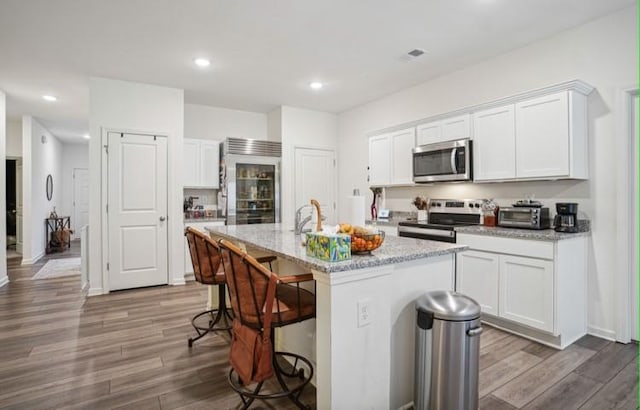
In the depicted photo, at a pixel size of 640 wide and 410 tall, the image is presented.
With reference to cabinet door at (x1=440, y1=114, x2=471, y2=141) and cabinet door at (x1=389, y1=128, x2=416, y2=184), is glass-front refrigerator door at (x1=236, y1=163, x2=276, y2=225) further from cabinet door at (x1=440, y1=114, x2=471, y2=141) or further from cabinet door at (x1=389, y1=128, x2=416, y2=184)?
cabinet door at (x1=440, y1=114, x2=471, y2=141)

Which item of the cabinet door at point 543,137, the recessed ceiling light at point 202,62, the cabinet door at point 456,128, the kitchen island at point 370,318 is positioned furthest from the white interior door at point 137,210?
the cabinet door at point 543,137

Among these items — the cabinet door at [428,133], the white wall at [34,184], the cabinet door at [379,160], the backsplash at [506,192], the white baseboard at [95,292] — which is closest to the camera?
the backsplash at [506,192]

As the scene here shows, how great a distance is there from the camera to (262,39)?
3.35 metres

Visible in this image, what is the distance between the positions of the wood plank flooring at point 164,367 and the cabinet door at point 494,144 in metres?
1.56

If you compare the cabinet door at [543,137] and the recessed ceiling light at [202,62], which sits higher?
the recessed ceiling light at [202,62]

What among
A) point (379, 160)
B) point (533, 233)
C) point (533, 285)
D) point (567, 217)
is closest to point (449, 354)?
point (533, 285)

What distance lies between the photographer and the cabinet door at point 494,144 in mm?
3312

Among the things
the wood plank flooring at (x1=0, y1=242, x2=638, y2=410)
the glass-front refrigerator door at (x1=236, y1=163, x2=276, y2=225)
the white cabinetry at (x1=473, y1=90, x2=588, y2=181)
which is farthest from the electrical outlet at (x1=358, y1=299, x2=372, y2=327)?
the glass-front refrigerator door at (x1=236, y1=163, x2=276, y2=225)

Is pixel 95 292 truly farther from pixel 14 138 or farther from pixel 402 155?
pixel 14 138

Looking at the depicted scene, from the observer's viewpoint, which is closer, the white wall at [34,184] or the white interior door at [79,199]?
the white wall at [34,184]

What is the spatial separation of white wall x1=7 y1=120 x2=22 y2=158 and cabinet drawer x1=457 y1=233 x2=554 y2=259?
8409mm

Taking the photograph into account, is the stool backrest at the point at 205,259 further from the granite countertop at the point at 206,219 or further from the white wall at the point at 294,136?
the white wall at the point at 294,136

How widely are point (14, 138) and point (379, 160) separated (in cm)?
735

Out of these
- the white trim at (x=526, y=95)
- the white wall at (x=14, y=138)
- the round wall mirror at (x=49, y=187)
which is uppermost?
the white wall at (x=14, y=138)
